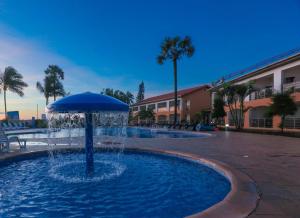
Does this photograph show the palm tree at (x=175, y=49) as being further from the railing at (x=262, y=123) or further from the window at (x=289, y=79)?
the window at (x=289, y=79)

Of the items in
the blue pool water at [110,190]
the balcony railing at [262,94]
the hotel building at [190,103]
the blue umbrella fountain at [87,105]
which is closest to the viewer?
the blue pool water at [110,190]

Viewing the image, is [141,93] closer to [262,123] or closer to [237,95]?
[237,95]

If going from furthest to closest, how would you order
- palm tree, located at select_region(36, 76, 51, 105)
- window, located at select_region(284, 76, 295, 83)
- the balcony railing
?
1. palm tree, located at select_region(36, 76, 51, 105)
2. the balcony railing
3. window, located at select_region(284, 76, 295, 83)

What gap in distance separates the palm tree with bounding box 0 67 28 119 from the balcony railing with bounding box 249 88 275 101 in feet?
104

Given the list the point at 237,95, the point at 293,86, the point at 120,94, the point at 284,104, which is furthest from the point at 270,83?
the point at 120,94

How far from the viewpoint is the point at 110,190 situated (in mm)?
5617

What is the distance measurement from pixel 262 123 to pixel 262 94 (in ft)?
10.7

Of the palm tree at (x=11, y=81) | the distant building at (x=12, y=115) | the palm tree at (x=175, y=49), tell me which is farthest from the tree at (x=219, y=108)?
the distant building at (x=12, y=115)

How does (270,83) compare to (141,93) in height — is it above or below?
below

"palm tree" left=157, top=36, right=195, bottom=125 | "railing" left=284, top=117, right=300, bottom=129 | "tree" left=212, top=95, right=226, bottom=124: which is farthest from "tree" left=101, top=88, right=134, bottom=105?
"railing" left=284, top=117, right=300, bottom=129

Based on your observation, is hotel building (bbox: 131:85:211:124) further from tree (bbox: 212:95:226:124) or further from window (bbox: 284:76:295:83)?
window (bbox: 284:76:295:83)

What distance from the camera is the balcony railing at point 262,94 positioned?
26.7 meters

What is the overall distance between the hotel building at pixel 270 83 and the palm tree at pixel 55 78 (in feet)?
111

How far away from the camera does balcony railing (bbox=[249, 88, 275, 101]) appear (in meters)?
26.7
